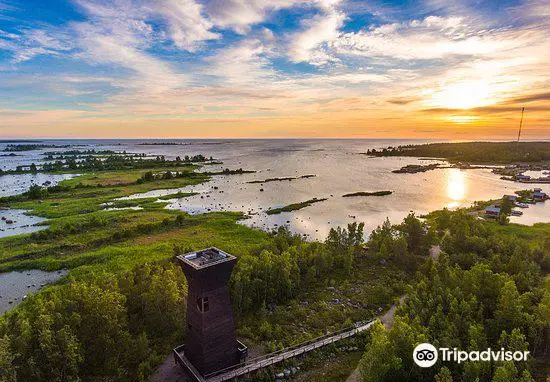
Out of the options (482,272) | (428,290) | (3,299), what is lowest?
(3,299)

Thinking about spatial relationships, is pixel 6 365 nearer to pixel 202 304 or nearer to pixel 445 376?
pixel 202 304

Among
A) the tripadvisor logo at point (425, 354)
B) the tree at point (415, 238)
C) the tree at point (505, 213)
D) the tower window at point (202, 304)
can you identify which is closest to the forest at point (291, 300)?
the tree at point (415, 238)

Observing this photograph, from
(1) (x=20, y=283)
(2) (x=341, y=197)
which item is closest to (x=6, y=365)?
(1) (x=20, y=283)

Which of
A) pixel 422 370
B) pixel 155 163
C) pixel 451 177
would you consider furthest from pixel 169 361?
pixel 155 163

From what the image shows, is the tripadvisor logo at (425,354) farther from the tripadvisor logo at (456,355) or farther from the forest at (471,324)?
the forest at (471,324)

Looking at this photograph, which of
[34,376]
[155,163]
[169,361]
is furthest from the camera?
[155,163]

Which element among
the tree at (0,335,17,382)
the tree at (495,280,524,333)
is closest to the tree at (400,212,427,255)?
the tree at (495,280,524,333)

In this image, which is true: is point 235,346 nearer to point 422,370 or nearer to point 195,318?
point 195,318
